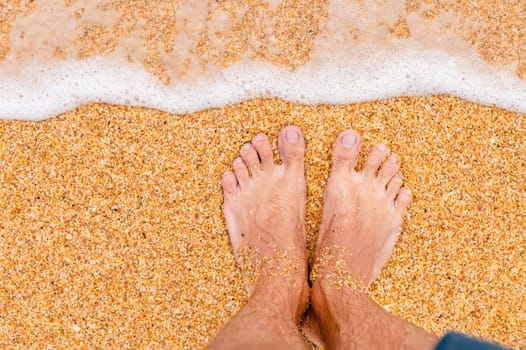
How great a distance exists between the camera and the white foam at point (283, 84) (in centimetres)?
187

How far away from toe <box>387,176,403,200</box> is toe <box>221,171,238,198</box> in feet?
1.99

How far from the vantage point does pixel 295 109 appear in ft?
6.11

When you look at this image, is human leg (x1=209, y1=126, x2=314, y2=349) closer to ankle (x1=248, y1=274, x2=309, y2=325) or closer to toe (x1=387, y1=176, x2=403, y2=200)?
ankle (x1=248, y1=274, x2=309, y2=325)

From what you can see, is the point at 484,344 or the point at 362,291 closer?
the point at 484,344

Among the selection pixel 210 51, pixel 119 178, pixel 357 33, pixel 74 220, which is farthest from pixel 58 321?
pixel 357 33

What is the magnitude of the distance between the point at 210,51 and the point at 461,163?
1.07 metres

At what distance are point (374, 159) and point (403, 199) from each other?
0.19 meters

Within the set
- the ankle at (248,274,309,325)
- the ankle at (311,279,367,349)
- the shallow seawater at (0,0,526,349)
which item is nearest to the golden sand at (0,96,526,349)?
the shallow seawater at (0,0,526,349)

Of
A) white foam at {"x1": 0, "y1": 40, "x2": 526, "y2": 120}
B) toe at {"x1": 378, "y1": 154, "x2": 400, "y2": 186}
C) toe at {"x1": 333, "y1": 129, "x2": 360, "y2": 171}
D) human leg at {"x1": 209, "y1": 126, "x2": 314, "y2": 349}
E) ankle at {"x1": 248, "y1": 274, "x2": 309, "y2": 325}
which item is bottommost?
ankle at {"x1": 248, "y1": 274, "x2": 309, "y2": 325}

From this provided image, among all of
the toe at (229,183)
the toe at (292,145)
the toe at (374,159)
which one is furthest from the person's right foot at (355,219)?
the toe at (229,183)

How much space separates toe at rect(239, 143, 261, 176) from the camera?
186cm

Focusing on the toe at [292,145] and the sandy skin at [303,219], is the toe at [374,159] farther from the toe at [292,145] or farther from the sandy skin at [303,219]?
the toe at [292,145]

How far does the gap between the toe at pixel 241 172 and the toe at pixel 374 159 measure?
474mm

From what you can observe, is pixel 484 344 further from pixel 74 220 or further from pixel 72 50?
pixel 72 50
